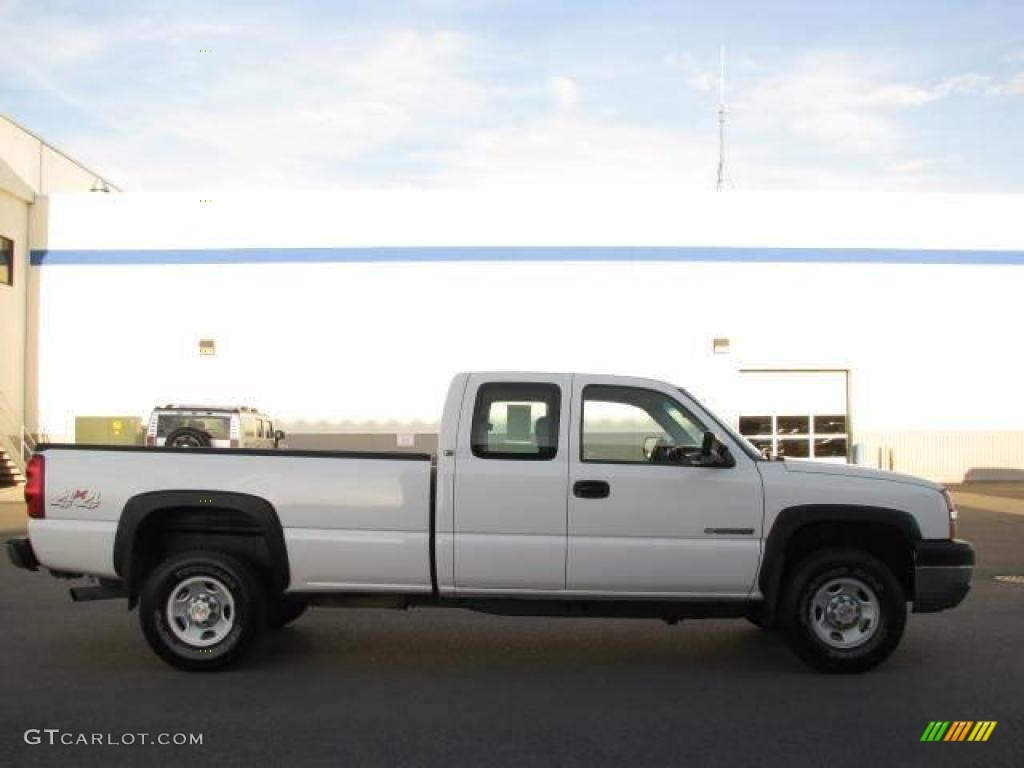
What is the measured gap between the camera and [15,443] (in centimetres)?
2672

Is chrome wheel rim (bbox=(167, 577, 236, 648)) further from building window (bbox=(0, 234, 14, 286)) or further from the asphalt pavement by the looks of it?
building window (bbox=(0, 234, 14, 286))

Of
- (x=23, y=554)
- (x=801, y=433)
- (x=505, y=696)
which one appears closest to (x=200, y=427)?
(x=23, y=554)

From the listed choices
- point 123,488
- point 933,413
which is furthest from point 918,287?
point 123,488

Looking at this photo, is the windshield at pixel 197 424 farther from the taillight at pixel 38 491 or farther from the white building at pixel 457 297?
the taillight at pixel 38 491

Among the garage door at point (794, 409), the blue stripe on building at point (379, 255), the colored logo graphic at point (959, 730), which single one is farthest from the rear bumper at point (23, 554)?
the garage door at point (794, 409)

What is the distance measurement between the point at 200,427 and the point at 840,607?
16788 millimetres

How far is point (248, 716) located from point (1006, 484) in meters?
25.9

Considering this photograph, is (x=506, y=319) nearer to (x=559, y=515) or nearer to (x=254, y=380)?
(x=254, y=380)

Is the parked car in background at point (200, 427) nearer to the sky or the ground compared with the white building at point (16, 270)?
nearer to the ground

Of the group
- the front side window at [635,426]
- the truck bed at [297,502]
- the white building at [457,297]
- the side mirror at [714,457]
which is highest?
the white building at [457,297]

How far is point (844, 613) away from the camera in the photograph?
6.79 metres

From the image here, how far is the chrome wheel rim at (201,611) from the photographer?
22.1 ft

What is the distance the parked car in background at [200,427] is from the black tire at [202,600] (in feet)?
45.3

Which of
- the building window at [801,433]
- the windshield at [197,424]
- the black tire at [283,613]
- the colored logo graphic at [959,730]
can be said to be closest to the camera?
the colored logo graphic at [959,730]
